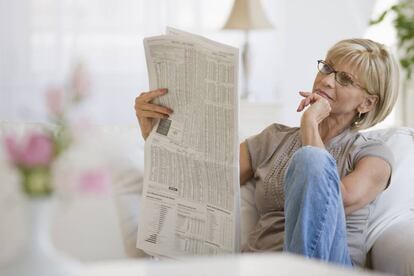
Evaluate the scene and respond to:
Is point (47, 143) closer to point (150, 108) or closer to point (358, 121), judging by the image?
point (150, 108)

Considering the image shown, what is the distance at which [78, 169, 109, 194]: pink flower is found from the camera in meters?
0.97

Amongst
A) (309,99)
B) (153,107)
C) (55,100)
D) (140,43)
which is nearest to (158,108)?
(153,107)

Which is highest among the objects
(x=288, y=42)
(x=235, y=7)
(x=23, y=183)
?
(x=23, y=183)

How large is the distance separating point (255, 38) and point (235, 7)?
2.38 ft

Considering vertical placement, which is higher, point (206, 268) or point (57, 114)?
point (57, 114)

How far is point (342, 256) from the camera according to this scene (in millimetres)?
1911

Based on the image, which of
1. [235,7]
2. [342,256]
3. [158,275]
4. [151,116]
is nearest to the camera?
[158,275]

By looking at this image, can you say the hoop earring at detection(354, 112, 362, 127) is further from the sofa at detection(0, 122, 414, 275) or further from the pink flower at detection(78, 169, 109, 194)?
the pink flower at detection(78, 169, 109, 194)

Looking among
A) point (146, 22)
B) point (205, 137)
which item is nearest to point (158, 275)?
point (205, 137)

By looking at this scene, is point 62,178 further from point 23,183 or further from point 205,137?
point 205,137

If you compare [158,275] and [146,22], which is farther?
[146,22]

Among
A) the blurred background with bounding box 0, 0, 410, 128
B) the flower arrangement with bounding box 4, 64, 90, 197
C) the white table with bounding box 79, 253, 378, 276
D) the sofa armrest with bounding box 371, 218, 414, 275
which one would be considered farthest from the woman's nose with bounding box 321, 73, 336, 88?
the blurred background with bounding box 0, 0, 410, 128

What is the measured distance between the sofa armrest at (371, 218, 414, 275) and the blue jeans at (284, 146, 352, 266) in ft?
0.75

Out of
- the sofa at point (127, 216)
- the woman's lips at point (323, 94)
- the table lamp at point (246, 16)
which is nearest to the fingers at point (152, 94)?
the sofa at point (127, 216)
